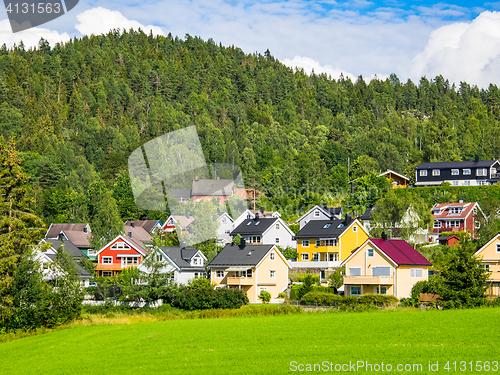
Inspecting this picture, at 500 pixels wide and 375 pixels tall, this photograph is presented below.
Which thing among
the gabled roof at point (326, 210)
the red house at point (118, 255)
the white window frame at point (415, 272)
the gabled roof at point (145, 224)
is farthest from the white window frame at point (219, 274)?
the gabled roof at point (145, 224)

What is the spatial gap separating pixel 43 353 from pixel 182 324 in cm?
799

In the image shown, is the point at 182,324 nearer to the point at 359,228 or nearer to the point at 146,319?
the point at 146,319

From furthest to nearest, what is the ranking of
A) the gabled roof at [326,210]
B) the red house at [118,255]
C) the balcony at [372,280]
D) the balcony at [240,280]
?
the gabled roof at [326,210], the red house at [118,255], the balcony at [240,280], the balcony at [372,280]

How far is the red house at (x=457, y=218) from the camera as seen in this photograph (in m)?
66.2

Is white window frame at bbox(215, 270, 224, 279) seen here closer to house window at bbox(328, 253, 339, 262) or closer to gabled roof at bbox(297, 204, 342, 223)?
house window at bbox(328, 253, 339, 262)

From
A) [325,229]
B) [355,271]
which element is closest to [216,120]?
[325,229]

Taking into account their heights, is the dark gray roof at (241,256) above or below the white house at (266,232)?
below

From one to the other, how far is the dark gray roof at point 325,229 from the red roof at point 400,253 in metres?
9.87

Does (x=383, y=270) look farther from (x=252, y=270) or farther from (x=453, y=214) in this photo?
(x=453, y=214)

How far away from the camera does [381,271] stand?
4319cm

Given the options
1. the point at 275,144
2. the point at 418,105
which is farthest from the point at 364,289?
the point at 418,105

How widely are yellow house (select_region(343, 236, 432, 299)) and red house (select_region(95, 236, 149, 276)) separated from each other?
26.8 m

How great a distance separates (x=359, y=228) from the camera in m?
56.0

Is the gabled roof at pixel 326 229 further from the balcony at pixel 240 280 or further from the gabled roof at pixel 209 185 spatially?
the gabled roof at pixel 209 185
